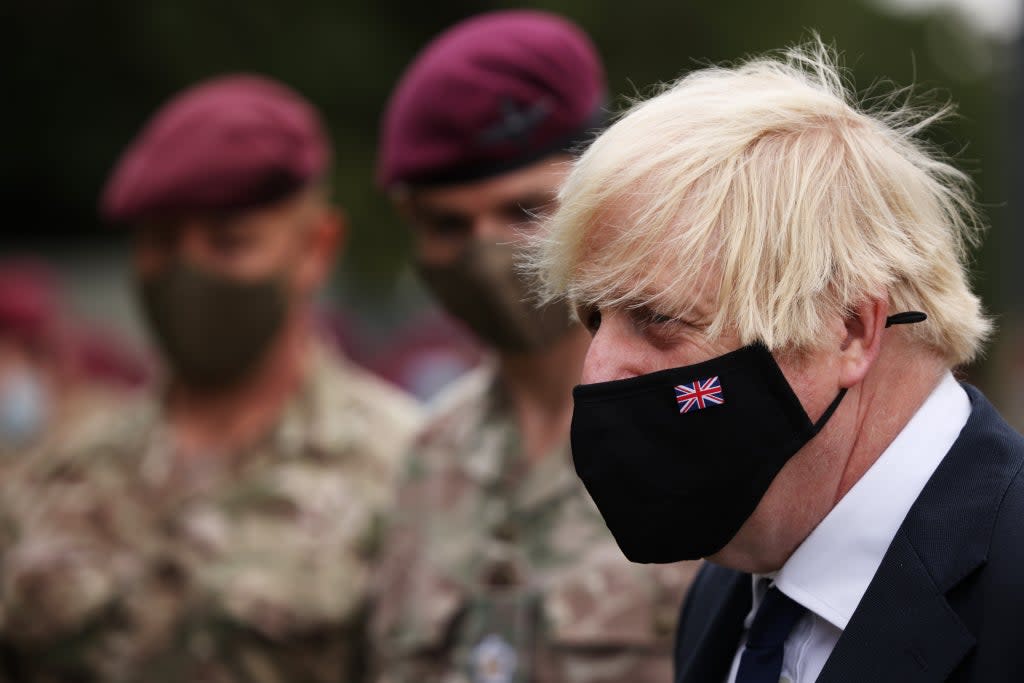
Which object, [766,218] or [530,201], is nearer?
[766,218]

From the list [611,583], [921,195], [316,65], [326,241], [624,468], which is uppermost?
[921,195]

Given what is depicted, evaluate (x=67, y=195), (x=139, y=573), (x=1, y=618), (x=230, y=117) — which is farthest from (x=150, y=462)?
(x=67, y=195)

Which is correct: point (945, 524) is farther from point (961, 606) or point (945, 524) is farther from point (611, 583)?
point (611, 583)

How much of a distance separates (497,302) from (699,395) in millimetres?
1668

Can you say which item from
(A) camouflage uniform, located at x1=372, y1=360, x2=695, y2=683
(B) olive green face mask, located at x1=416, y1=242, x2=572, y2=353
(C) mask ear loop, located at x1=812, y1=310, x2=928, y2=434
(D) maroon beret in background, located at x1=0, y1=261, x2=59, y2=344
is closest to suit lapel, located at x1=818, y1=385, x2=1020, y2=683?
(C) mask ear loop, located at x1=812, y1=310, x2=928, y2=434

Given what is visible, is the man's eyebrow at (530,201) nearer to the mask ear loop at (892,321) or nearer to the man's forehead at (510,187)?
the man's forehead at (510,187)

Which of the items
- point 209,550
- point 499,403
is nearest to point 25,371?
point 209,550

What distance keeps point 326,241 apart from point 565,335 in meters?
1.56

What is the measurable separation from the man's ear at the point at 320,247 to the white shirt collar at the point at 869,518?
3.09m

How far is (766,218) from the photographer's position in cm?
193

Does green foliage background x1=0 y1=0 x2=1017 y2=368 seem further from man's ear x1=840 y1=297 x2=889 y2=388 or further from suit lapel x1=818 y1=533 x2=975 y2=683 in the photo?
suit lapel x1=818 y1=533 x2=975 y2=683

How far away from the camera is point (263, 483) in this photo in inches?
179

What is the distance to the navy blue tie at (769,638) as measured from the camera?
2.05 metres

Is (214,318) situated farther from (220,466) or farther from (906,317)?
(906,317)
